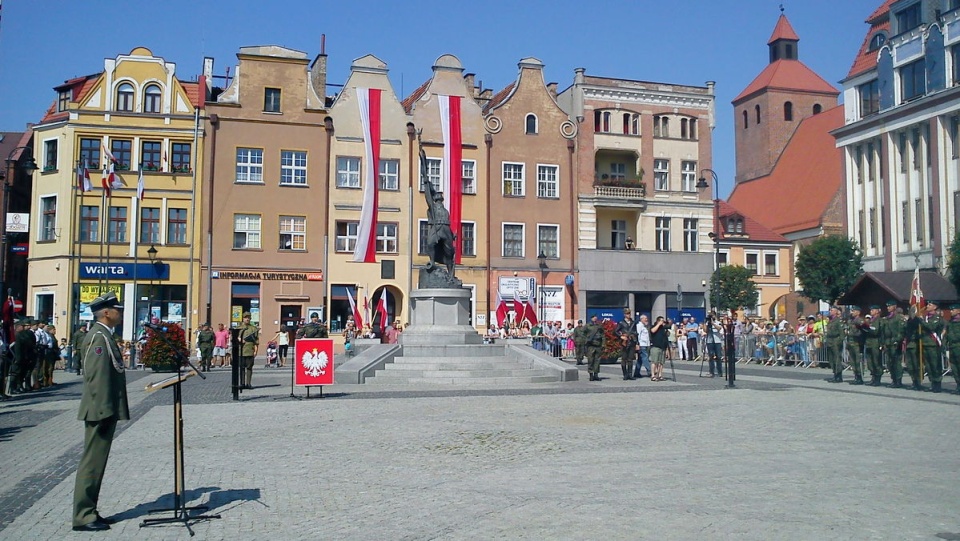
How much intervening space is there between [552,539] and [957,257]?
38.4 metres

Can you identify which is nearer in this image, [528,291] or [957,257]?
[957,257]

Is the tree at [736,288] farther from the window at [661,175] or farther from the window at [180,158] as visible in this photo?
the window at [180,158]

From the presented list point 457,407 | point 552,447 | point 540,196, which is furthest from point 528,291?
point 552,447

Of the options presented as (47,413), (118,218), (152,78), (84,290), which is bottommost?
(47,413)

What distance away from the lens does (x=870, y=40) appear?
5419cm

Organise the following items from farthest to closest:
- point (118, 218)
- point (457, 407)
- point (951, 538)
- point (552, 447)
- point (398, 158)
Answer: point (398, 158)
point (118, 218)
point (457, 407)
point (552, 447)
point (951, 538)

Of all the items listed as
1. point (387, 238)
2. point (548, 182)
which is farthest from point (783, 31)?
point (387, 238)

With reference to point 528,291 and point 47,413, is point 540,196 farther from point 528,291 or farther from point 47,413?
point 47,413

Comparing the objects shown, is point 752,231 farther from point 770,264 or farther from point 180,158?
point 180,158

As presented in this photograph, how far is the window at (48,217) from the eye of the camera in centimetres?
4266

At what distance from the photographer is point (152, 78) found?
1725 inches

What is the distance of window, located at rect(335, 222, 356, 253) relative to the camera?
45125mm

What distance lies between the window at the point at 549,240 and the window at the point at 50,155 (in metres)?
24.7

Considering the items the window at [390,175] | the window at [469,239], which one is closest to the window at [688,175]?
the window at [469,239]
